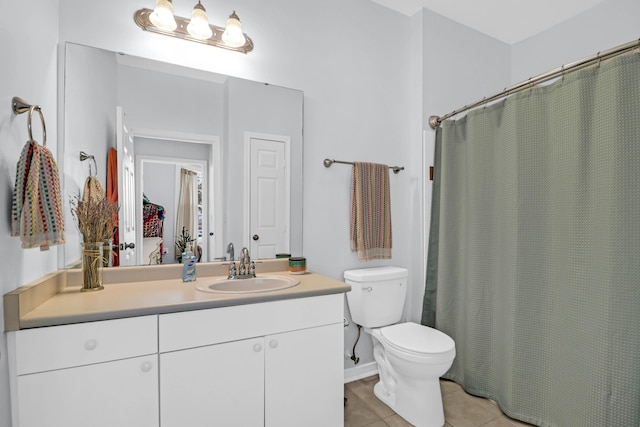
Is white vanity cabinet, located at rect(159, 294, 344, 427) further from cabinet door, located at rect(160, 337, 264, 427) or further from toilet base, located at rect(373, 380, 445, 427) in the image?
toilet base, located at rect(373, 380, 445, 427)

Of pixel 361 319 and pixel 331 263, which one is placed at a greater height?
pixel 331 263

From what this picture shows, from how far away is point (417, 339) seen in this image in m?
1.92

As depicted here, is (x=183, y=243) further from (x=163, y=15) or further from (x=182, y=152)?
(x=163, y=15)

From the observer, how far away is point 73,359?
1159 mm

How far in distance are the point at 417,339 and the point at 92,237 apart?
5.76 feet

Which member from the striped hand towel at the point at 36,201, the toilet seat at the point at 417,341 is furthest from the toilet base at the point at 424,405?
the striped hand towel at the point at 36,201

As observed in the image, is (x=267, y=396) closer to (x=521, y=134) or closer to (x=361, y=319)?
(x=361, y=319)

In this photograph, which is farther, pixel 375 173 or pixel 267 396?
pixel 375 173

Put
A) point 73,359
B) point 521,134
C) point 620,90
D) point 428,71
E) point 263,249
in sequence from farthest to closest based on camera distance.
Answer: point 428,71, point 263,249, point 521,134, point 620,90, point 73,359

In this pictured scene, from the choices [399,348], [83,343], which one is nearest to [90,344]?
[83,343]

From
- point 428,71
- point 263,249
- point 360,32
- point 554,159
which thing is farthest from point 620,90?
point 263,249

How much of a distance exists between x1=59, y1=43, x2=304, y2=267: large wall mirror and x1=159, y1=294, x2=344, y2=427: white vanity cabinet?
57 centimetres

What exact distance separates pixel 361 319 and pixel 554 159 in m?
1.43

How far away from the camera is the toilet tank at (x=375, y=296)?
84.4 inches
